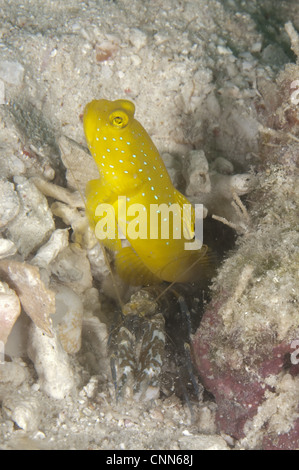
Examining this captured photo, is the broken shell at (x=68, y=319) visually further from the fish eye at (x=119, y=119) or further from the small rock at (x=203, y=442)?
the fish eye at (x=119, y=119)

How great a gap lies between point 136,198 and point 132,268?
36.9 inches

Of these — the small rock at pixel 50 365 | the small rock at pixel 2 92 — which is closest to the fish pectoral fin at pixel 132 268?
the small rock at pixel 50 365

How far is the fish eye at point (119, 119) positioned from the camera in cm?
356

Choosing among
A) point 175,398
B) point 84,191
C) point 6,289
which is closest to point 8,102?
point 84,191

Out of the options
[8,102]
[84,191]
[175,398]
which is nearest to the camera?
[175,398]

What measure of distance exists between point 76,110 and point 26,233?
1.87m

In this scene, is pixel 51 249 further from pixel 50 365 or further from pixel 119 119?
pixel 119 119

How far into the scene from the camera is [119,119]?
359 cm

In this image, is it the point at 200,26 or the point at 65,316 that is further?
the point at 200,26

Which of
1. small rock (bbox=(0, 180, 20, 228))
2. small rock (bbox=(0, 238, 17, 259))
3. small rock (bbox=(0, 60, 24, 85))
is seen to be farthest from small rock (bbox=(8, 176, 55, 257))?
small rock (bbox=(0, 60, 24, 85))

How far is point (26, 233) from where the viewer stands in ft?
11.3

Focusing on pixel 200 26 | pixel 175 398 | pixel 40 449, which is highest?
pixel 200 26

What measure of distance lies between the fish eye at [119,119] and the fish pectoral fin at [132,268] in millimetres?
1541

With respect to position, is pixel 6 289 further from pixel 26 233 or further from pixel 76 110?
pixel 76 110
